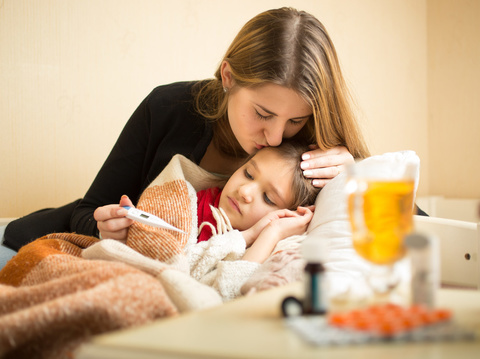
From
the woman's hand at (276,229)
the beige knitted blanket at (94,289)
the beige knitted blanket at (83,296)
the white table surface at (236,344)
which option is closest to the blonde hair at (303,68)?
the woman's hand at (276,229)

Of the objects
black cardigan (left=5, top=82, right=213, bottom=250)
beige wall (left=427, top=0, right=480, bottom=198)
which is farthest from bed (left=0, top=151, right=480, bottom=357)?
beige wall (left=427, top=0, right=480, bottom=198)

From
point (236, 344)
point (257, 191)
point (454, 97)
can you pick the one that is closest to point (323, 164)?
point (257, 191)

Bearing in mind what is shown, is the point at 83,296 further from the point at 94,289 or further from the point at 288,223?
the point at 288,223

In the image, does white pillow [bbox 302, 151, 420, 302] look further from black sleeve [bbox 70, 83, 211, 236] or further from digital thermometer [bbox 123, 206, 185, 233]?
black sleeve [bbox 70, 83, 211, 236]

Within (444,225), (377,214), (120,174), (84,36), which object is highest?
(84,36)

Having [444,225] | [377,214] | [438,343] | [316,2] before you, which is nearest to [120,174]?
[444,225]

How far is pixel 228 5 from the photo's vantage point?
2.35 metres

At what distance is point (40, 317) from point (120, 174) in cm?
100

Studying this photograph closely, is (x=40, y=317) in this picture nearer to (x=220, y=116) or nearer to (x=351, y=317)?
(x=351, y=317)

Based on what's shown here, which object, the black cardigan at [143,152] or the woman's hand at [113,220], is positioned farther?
the black cardigan at [143,152]

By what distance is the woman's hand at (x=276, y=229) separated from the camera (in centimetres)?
111

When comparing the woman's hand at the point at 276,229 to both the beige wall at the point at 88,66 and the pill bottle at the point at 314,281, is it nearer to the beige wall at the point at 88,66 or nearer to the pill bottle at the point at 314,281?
the pill bottle at the point at 314,281

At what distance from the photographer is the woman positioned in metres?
1.28

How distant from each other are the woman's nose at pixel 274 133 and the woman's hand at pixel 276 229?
179mm
